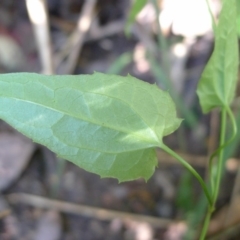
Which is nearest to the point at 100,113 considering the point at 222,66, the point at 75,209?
the point at 222,66

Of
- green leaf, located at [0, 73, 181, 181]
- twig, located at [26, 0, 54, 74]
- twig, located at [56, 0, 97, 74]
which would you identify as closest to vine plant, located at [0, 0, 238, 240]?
green leaf, located at [0, 73, 181, 181]

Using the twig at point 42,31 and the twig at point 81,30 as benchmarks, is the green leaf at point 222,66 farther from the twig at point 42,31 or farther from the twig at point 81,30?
the twig at point 81,30

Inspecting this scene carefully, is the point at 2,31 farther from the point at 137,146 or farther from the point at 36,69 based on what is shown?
the point at 137,146

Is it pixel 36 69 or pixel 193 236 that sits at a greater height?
pixel 36 69

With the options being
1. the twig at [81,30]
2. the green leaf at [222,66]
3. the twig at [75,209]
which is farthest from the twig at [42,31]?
the green leaf at [222,66]

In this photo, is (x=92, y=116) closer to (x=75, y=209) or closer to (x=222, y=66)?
(x=222, y=66)

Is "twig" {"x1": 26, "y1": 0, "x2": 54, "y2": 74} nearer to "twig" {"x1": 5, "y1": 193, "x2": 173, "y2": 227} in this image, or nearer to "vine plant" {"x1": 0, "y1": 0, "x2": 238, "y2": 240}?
"twig" {"x1": 5, "y1": 193, "x2": 173, "y2": 227}

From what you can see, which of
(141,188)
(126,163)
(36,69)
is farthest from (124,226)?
(126,163)
